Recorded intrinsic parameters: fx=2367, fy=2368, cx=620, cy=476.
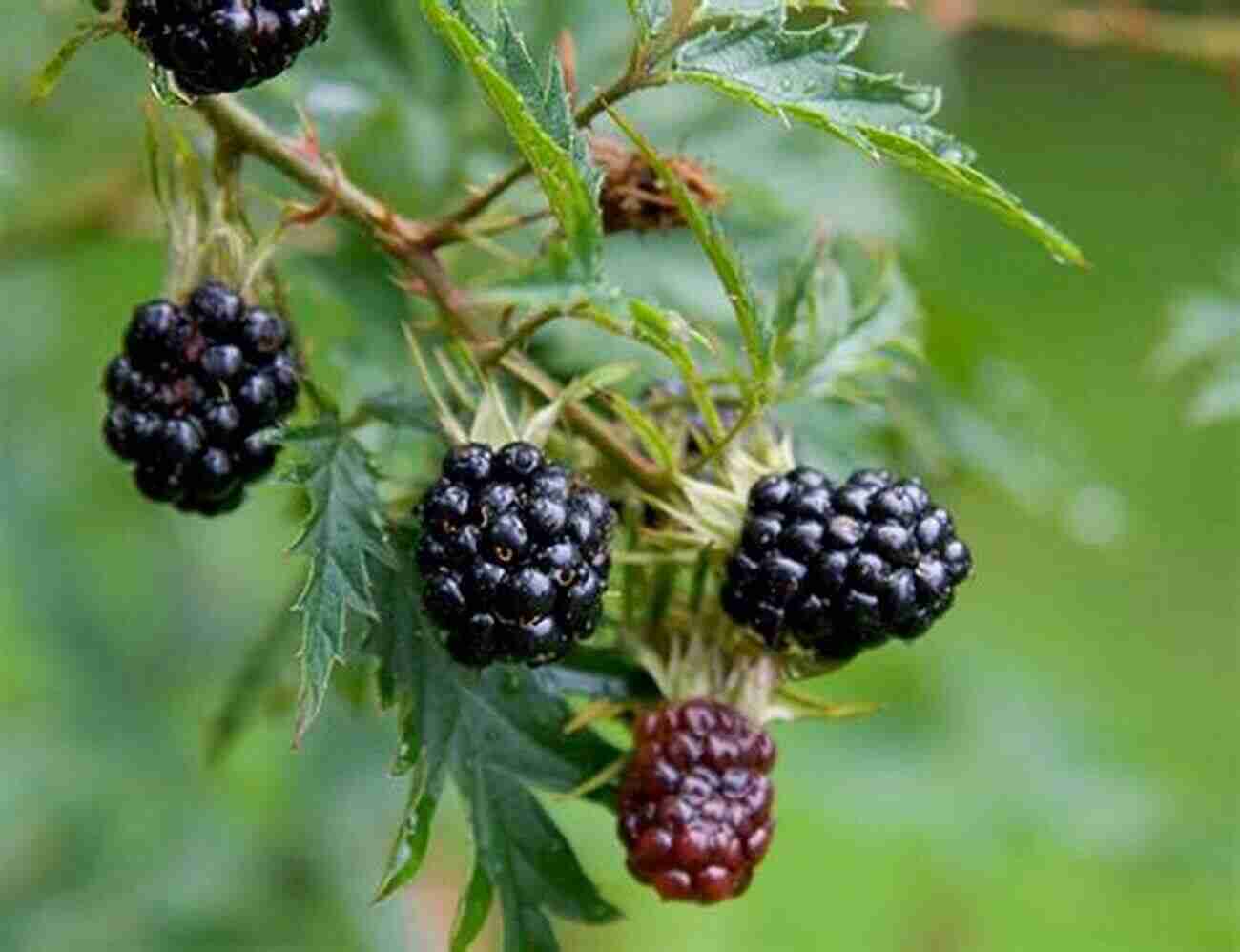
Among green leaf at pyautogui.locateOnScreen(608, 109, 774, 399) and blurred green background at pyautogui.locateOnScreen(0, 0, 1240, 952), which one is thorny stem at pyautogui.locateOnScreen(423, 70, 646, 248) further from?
blurred green background at pyautogui.locateOnScreen(0, 0, 1240, 952)

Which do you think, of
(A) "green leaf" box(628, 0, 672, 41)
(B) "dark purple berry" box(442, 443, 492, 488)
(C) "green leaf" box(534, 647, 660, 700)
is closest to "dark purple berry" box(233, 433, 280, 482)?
(B) "dark purple berry" box(442, 443, 492, 488)

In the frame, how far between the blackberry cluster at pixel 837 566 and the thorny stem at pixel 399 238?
0.11 meters

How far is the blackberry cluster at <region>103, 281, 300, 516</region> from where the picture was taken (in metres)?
1.93

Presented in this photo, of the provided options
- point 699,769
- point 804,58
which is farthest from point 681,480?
point 804,58

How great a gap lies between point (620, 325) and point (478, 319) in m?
0.29

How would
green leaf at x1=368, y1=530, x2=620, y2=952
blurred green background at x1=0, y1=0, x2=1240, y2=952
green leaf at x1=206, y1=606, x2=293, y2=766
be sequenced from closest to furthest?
green leaf at x1=368, y1=530, x2=620, y2=952 → green leaf at x1=206, y1=606, x2=293, y2=766 → blurred green background at x1=0, y1=0, x2=1240, y2=952

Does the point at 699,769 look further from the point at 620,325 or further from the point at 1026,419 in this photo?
the point at 1026,419

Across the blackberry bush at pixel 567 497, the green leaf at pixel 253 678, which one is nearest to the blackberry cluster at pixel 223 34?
the blackberry bush at pixel 567 497

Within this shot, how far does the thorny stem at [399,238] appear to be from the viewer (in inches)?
77.6

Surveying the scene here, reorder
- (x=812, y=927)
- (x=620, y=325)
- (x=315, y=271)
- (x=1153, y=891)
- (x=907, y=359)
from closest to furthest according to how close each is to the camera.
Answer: (x=620, y=325)
(x=315, y=271)
(x=907, y=359)
(x=1153, y=891)
(x=812, y=927)

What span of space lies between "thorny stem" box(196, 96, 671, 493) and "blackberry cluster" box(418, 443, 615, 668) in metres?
0.15

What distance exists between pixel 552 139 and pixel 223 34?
0.79ft

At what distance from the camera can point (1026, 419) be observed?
3.24 meters

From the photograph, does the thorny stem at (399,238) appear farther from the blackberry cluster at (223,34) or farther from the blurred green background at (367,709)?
the blurred green background at (367,709)
